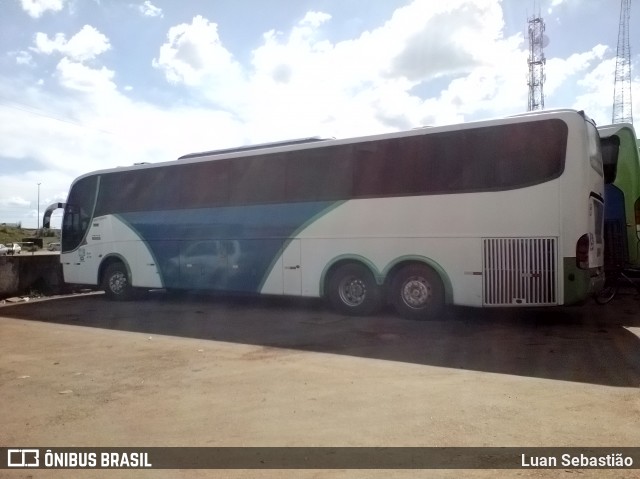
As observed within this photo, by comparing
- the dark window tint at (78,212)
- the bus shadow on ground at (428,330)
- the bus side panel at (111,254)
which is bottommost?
the bus shadow on ground at (428,330)

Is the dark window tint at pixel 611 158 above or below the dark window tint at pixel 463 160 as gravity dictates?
above

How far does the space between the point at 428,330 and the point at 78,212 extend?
33.4ft

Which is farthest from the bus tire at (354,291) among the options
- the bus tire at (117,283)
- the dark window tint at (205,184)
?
the bus tire at (117,283)

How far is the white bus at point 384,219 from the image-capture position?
873 centimetres

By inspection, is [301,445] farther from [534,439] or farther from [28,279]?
[28,279]

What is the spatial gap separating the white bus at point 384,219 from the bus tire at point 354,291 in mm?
24

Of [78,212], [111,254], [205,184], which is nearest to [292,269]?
[205,184]

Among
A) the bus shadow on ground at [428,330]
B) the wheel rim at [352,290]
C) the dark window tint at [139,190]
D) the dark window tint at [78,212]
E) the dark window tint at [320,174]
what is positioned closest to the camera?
the bus shadow on ground at [428,330]

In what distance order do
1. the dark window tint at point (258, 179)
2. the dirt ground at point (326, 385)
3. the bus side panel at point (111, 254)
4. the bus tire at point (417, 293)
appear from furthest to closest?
1. the bus side panel at point (111, 254)
2. the dark window tint at point (258, 179)
3. the bus tire at point (417, 293)
4. the dirt ground at point (326, 385)

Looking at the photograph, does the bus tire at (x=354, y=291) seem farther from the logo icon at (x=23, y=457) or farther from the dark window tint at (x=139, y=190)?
the logo icon at (x=23, y=457)

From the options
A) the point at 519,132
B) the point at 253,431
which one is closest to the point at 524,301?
the point at 519,132

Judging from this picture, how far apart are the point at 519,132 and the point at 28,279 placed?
43.7 feet

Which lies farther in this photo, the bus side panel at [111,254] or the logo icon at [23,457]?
the bus side panel at [111,254]

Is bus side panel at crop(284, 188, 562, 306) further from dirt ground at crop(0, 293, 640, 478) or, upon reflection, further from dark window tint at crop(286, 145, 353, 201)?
dirt ground at crop(0, 293, 640, 478)
